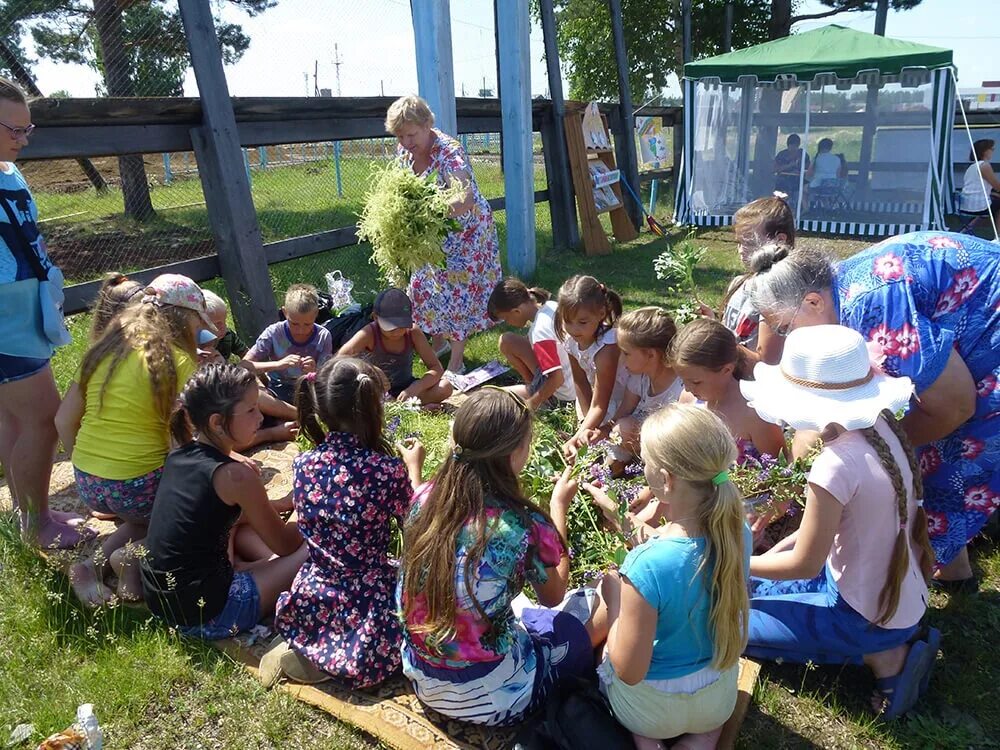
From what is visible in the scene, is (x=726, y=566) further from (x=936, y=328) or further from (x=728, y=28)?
(x=728, y=28)

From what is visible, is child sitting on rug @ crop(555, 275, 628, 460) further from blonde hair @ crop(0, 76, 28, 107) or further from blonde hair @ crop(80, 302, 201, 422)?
blonde hair @ crop(0, 76, 28, 107)

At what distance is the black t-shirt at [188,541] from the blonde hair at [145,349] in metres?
0.44

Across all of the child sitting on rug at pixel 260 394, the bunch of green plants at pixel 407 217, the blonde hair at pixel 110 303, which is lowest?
the child sitting on rug at pixel 260 394

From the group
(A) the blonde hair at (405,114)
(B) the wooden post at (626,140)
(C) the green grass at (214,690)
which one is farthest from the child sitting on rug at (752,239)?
(B) the wooden post at (626,140)

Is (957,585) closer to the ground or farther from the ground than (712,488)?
closer to the ground

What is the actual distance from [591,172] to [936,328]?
7.72m

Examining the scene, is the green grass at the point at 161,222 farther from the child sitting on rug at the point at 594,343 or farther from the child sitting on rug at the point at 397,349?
the child sitting on rug at the point at 594,343

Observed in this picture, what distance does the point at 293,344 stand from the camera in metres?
4.48

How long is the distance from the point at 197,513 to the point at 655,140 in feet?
40.7

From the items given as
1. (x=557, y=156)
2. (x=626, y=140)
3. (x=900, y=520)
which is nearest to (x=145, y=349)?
(x=900, y=520)

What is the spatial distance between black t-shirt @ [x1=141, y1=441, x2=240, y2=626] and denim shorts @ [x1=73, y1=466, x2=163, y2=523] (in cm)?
44

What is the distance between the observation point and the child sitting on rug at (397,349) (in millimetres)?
4434

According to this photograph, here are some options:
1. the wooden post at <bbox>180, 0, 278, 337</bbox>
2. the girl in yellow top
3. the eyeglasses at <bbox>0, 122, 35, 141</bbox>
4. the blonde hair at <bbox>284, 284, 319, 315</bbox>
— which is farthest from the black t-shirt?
the wooden post at <bbox>180, 0, 278, 337</bbox>

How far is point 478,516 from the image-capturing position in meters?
1.97
